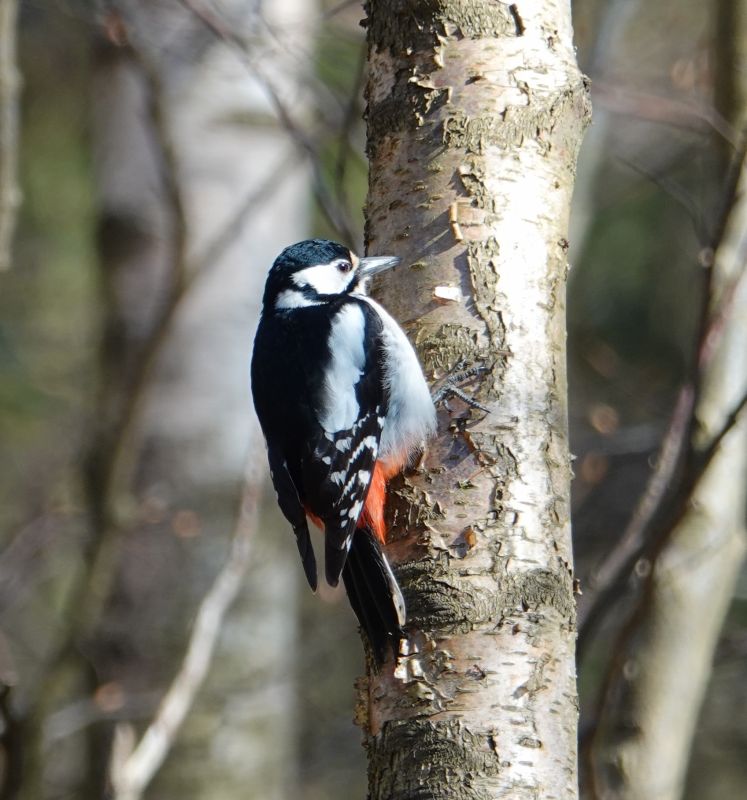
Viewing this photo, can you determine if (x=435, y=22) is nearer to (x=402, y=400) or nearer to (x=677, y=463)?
(x=402, y=400)

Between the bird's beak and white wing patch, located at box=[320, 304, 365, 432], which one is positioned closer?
the bird's beak

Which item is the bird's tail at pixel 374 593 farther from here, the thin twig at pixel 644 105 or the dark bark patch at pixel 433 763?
the thin twig at pixel 644 105

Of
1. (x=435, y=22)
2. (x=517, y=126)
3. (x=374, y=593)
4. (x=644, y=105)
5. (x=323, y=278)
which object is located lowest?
(x=374, y=593)

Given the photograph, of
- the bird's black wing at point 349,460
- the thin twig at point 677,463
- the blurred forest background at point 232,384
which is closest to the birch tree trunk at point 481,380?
the bird's black wing at point 349,460

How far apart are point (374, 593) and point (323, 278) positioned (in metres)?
1.42

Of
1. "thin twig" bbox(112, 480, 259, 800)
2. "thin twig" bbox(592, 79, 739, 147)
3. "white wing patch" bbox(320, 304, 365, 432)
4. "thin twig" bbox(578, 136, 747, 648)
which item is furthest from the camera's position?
"thin twig" bbox(592, 79, 739, 147)

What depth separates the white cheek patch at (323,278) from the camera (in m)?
3.58

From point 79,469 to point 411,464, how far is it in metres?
1.87

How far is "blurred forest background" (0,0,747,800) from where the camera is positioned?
364 centimetres

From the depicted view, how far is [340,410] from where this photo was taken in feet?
10.3

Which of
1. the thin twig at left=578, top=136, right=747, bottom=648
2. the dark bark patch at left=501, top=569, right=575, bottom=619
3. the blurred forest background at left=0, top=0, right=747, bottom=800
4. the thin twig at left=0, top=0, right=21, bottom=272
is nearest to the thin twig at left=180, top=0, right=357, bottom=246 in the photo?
the blurred forest background at left=0, top=0, right=747, bottom=800

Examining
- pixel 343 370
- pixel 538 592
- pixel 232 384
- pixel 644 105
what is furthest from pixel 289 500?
pixel 644 105

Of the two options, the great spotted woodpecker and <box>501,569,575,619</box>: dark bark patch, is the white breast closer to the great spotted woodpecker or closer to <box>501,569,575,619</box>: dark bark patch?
the great spotted woodpecker

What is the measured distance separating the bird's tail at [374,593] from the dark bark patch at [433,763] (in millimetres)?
168
